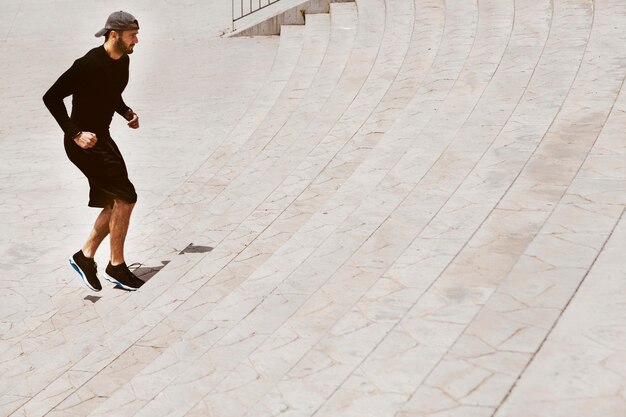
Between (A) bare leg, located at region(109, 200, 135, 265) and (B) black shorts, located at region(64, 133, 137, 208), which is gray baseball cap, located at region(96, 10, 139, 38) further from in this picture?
(A) bare leg, located at region(109, 200, 135, 265)

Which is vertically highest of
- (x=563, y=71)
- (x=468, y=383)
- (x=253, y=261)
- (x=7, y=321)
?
(x=563, y=71)

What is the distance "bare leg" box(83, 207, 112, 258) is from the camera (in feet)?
25.9

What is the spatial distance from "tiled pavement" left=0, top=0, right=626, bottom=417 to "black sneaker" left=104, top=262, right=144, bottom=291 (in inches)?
6.5

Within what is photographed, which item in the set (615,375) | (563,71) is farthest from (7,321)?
(563,71)

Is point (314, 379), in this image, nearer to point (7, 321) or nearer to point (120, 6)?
point (7, 321)

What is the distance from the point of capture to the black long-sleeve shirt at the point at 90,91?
7344 mm

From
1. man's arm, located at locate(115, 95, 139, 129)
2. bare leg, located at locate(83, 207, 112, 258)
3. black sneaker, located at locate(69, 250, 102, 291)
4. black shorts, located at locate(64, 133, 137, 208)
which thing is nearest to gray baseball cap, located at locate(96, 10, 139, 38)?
Answer: man's arm, located at locate(115, 95, 139, 129)

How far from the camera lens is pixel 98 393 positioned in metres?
6.19

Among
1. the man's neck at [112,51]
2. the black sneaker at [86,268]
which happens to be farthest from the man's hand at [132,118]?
the black sneaker at [86,268]

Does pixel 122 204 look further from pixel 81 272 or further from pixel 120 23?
pixel 120 23

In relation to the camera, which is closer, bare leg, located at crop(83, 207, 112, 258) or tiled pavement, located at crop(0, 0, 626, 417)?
tiled pavement, located at crop(0, 0, 626, 417)

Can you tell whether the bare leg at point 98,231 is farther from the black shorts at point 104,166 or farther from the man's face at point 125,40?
the man's face at point 125,40

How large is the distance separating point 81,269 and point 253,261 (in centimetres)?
152

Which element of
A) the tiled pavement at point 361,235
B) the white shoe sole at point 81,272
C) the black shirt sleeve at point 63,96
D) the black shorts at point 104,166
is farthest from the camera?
the white shoe sole at point 81,272
